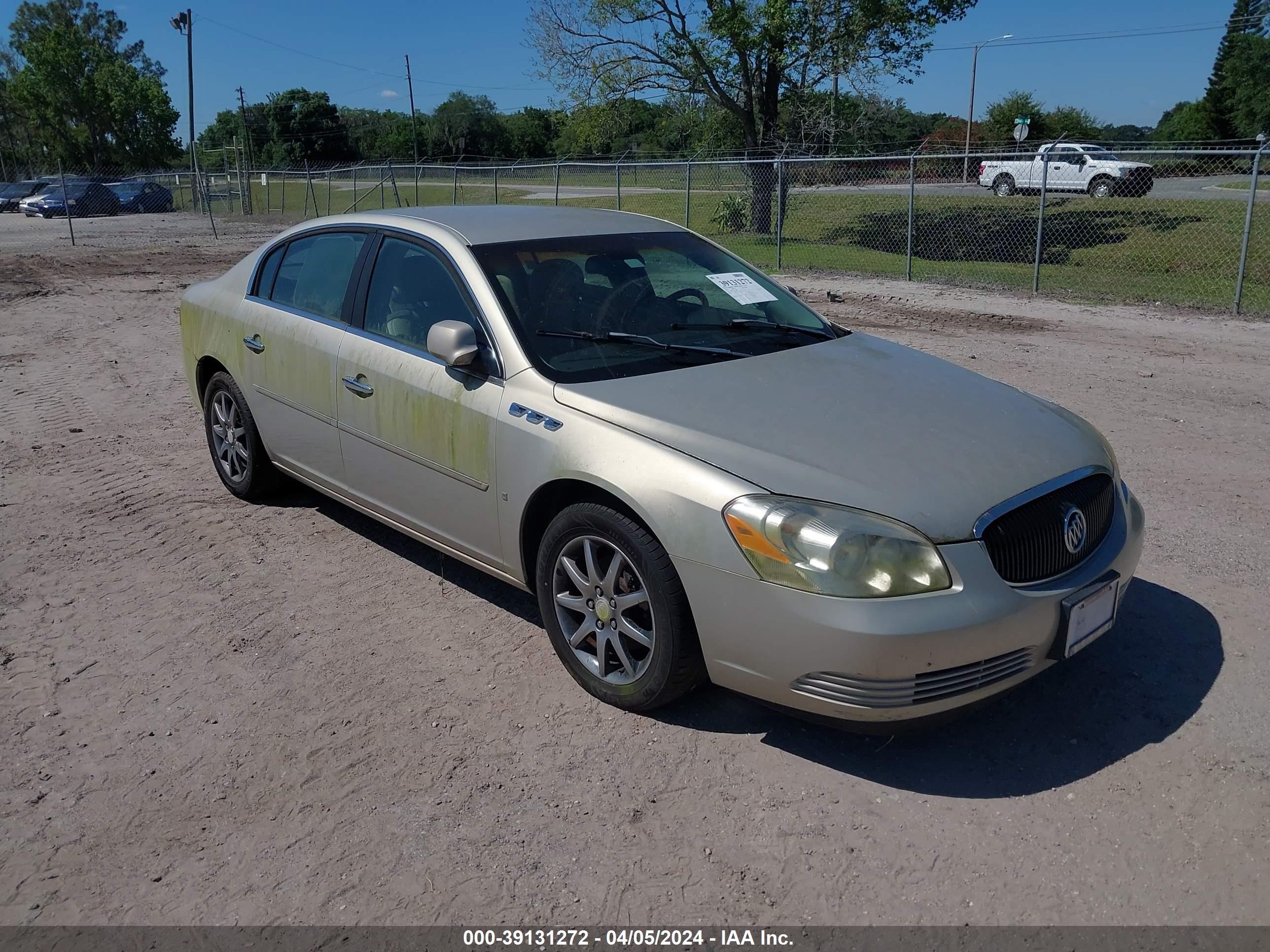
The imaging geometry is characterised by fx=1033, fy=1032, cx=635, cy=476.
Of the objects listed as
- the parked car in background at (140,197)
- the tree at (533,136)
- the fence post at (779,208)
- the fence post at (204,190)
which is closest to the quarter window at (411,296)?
the fence post at (779,208)

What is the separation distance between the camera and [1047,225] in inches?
938

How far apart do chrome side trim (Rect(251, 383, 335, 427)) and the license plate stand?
3149 millimetres

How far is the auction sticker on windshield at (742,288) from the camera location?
457 centimetres

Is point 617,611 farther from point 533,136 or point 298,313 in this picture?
point 533,136

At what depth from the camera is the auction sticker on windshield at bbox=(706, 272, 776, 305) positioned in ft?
15.0

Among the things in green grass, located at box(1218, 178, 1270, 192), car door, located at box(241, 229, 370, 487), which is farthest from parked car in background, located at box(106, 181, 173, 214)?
car door, located at box(241, 229, 370, 487)

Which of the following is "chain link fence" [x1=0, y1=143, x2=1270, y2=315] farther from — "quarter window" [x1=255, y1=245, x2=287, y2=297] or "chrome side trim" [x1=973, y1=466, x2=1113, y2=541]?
"quarter window" [x1=255, y1=245, x2=287, y2=297]

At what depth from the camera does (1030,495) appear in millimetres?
3227

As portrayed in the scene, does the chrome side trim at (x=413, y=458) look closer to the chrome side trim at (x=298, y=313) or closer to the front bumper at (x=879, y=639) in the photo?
the chrome side trim at (x=298, y=313)

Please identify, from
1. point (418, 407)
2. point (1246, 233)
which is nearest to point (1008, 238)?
point (1246, 233)

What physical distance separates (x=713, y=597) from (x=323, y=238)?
3.04 m

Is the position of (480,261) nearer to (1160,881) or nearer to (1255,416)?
(1160,881)

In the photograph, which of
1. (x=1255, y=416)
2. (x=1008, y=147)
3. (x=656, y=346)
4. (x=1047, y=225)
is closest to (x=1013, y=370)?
(x=1255, y=416)

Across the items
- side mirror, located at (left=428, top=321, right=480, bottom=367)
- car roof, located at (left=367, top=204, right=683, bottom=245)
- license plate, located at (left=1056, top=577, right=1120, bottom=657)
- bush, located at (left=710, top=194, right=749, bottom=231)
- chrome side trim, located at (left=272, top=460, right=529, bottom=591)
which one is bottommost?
chrome side trim, located at (left=272, top=460, right=529, bottom=591)
